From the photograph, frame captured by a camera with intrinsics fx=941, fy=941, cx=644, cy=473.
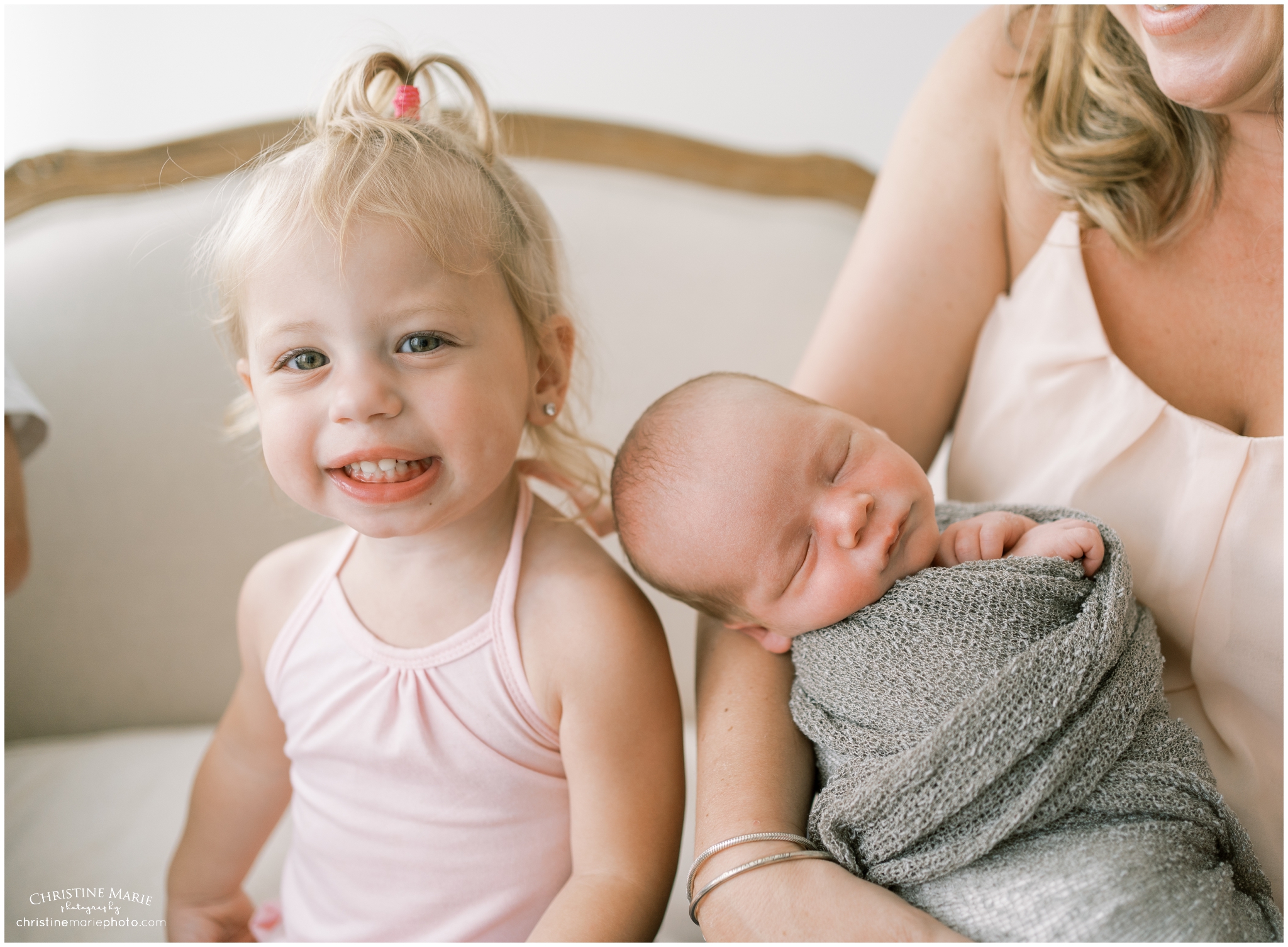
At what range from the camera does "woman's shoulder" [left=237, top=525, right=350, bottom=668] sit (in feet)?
3.74

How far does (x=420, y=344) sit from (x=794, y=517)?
1.29 ft

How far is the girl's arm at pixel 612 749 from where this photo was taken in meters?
0.94

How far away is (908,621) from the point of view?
2.77 ft

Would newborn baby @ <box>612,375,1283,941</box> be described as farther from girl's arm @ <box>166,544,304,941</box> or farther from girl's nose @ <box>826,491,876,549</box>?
girl's arm @ <box>166,544,304,941</box>

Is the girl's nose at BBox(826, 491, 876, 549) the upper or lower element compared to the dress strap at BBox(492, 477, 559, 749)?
upper

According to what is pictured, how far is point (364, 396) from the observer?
84 centimetres

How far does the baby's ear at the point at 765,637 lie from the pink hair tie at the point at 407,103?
2.08 ft

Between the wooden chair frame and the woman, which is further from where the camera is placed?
the wooden chair frame

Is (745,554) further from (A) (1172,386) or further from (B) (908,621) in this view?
(A) (1172,386)

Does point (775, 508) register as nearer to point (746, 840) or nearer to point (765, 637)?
point (765, 637)

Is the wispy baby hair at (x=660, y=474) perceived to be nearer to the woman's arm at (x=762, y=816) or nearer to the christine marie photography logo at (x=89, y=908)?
the woman's arm at (x=762, y=816)

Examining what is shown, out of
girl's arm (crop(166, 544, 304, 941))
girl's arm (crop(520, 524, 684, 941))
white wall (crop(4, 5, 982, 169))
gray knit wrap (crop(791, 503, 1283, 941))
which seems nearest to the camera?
gray knit wrap (crop(791, 503, 1283, 941))

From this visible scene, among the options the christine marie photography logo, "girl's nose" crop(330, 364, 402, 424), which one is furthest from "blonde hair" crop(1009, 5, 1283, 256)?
the christine marie photography logo

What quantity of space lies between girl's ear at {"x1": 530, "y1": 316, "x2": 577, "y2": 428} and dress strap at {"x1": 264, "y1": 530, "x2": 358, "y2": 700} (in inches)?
10.8
